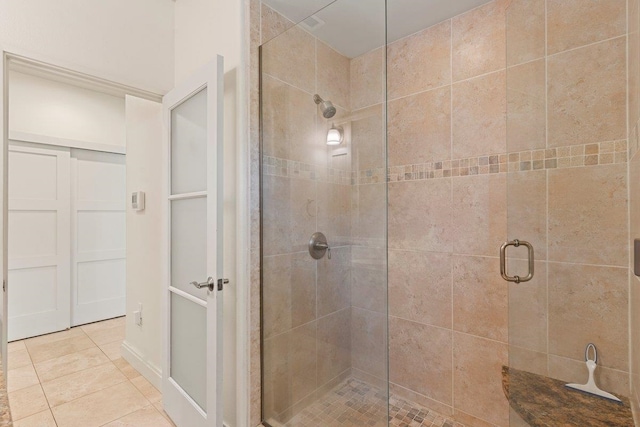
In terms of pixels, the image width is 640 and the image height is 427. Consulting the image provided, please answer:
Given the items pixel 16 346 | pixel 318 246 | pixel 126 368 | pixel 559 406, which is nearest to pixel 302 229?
pixel 318 246

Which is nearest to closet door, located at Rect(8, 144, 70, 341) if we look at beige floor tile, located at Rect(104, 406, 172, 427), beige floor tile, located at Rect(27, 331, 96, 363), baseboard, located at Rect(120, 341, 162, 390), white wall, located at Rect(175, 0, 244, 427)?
beige floor tile, located at Rect(27, 331, 96, 363)

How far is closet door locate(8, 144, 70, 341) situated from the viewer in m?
3.22

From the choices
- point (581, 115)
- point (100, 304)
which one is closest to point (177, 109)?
point (581, 115)

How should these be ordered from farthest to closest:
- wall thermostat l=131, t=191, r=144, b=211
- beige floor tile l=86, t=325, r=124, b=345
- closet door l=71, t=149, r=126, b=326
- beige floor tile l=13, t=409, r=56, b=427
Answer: closet door l=71, t=149, r=126, b=326, beige floor tile l=86, t=325, r=124, b=345, wall thermostat l=131, t=191, r=144, b=211, beige floor tile l=13, t=409, r=56, b=427

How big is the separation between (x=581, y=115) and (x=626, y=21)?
1.22 feet

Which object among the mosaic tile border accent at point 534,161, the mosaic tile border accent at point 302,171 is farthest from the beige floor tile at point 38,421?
the mosaic tile border accent at point 534,161

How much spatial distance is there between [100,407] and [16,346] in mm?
1794

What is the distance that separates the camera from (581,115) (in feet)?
4.40

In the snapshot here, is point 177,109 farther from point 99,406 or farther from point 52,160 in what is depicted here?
point 52,160

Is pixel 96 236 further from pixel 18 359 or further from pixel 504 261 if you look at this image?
pixel 504 261

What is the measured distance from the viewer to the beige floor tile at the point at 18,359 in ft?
8.60

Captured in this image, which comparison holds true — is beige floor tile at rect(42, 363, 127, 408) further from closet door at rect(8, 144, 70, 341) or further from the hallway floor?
closet door at rect(8, 144, 70, 341)

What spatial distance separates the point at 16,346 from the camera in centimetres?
302

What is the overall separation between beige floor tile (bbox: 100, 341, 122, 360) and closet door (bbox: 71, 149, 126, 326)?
3.12 ft
